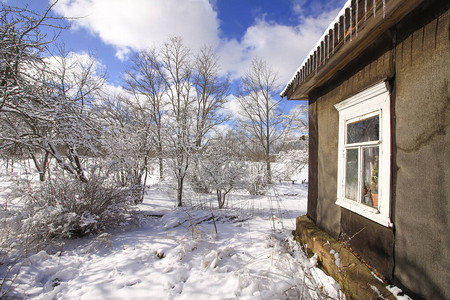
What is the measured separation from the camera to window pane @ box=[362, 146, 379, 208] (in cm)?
200

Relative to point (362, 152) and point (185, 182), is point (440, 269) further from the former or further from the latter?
point (185, 182)

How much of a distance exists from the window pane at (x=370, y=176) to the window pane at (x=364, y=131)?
5.3 inches

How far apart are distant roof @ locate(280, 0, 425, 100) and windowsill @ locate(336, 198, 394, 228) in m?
1.65

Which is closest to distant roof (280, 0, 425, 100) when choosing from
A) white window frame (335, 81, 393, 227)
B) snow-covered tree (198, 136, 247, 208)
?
white window frame (335, 81, 393, 227)

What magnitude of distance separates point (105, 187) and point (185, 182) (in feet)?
15.1

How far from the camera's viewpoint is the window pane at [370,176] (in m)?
2.00

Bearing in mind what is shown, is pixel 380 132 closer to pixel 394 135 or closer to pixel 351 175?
pixel 394 135

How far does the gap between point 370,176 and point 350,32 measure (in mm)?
1482

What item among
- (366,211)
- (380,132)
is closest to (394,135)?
(380,132)

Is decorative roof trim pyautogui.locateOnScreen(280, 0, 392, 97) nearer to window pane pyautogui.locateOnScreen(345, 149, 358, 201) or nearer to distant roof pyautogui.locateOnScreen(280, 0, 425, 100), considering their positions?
distant roof pyautogui.locateOnScreen(280, 0, 425, 100)

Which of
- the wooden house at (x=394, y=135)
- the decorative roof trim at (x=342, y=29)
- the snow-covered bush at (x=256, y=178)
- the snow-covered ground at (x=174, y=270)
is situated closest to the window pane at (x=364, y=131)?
the wooden house at (x=394, y=135)

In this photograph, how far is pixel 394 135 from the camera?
1.67 metres

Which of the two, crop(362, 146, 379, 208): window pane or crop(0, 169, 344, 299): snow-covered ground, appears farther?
crop(0, 169, 344, 299): snow-covered ground

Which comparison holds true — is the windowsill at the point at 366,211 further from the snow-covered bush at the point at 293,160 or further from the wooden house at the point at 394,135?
the snow-covered bush at the point at 293,160
